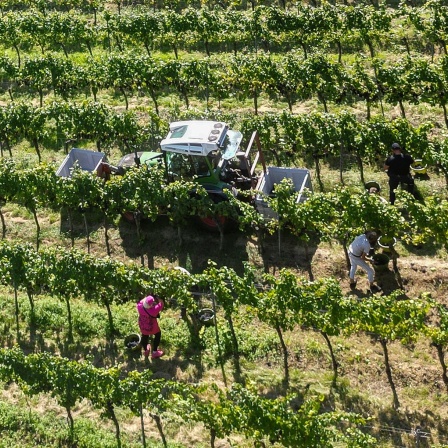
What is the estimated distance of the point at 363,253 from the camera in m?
16.5

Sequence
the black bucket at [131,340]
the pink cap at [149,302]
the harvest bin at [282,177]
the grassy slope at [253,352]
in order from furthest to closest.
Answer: the harvest bin at [282,177] < the black bucket at [131,340] < the pink cap at [149,302] < the grassy slope at [253,352]

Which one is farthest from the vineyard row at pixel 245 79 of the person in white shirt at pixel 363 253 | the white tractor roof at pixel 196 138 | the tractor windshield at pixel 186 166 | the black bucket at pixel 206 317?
the black bucket at pixel 206 317

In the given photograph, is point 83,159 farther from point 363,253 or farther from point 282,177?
point 363,253

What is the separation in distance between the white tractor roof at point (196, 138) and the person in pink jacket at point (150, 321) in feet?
12.5

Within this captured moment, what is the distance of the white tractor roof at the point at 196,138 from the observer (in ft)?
58.7

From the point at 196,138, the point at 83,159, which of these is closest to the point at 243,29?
the point at 83,159

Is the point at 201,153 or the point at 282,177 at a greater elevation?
the point at 201,153

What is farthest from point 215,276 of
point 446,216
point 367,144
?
point 367,144

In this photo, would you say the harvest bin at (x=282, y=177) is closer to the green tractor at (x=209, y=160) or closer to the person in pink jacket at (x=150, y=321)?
the green tractor at (x=209, y=160)

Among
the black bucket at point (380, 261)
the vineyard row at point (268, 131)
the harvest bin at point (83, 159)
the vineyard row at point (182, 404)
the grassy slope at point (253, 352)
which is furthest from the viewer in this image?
the harvest bin at point (83, 159)

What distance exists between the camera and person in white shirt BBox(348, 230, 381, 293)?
16.5 meters

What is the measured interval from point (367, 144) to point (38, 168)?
781cm

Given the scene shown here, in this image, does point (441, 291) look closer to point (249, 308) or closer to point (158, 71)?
point (249, 308)

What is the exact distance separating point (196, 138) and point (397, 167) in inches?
181
